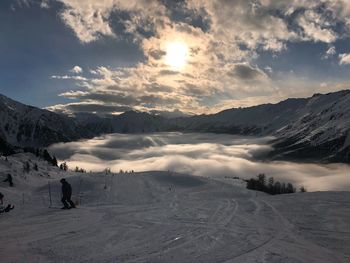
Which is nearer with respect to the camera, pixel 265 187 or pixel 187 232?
pixel 187 232

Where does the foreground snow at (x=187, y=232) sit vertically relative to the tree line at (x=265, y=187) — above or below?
below

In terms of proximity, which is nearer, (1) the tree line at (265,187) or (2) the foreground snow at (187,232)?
(2) the foreground snow at (187,232)

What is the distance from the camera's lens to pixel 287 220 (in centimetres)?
1670

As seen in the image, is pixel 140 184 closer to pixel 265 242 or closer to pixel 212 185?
pixel 212 185

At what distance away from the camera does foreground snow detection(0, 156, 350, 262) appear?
11.0 meters

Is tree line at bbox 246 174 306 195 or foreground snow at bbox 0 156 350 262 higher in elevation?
tree line at bbox 246 174 306 195

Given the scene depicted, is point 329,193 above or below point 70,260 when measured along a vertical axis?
above

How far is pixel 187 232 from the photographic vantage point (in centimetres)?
1387

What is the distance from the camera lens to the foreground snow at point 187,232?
1105cm

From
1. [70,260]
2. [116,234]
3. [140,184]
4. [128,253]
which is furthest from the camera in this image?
[140,184]

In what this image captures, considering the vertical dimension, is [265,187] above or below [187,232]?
above

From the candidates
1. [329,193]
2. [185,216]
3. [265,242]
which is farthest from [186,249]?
[329,193]

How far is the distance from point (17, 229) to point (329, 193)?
19.1m

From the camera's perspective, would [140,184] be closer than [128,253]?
No
